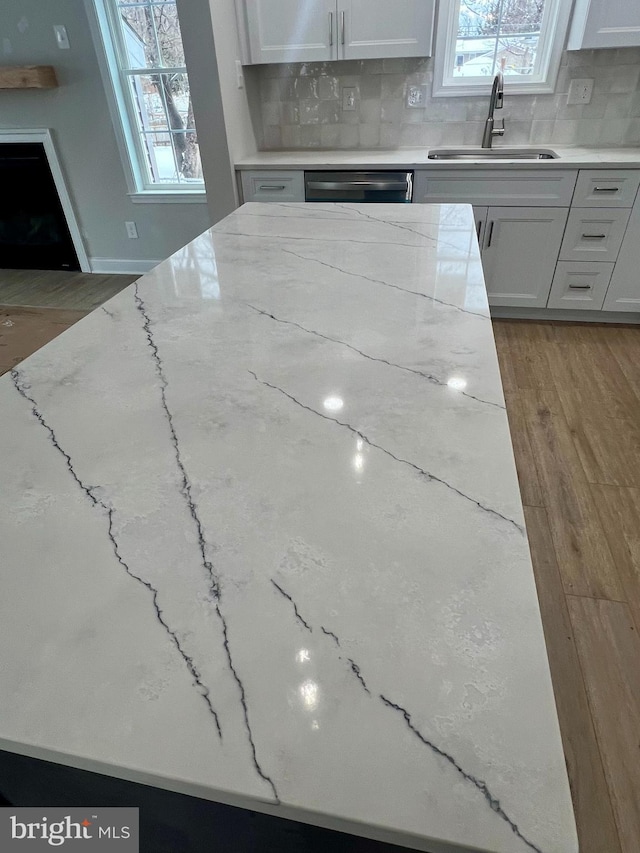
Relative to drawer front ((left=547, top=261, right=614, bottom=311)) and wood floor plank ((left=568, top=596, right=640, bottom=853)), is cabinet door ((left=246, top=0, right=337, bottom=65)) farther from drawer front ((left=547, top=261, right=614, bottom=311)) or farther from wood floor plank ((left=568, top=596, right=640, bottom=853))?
wood floor plank ((left=568, top=596, right=640, bottom=853))

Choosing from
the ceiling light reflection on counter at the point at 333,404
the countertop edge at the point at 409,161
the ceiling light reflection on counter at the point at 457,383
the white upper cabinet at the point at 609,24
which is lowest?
the ceiling light reflection on counter at the point at 333,404

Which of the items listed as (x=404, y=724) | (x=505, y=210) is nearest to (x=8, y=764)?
(x=404, y=724)

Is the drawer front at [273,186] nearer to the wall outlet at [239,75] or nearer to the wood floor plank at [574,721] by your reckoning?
the wall outlet at [239,75]

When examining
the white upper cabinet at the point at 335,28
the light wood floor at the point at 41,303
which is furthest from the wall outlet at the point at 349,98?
the light wood floor at the point at 41,303

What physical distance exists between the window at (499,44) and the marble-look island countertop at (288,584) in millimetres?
2820

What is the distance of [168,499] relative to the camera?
2.03ft

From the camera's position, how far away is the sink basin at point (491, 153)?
295cm

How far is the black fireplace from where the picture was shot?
377 cm

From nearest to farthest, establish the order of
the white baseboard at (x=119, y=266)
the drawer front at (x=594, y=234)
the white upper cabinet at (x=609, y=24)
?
the white upper cabinet at (x=609, y=24) < the drawer front at (x=594, y=234) < the white baseboard at (x=119, y=266)

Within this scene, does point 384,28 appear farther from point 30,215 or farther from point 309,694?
point 309,694

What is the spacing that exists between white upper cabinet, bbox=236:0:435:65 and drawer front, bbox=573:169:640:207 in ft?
3.61

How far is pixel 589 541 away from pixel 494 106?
2.50m

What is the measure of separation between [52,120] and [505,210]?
318 cm

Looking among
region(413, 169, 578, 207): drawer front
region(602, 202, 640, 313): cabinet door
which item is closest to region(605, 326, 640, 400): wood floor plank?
region(602, 202, 640, 313): cabinet door
